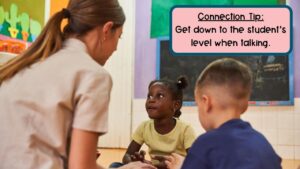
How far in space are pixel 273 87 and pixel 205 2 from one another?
114 cm

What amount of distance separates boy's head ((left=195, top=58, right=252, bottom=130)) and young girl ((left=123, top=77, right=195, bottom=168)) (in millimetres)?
767

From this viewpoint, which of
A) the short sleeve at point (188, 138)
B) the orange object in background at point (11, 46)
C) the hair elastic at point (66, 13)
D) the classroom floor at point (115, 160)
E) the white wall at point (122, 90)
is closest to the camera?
the hair elastic at point (66, 13)

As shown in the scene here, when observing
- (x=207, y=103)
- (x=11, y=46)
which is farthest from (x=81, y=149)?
(x=11, y=46)

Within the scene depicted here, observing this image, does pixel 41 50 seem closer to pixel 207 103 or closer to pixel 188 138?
pixel 207 103

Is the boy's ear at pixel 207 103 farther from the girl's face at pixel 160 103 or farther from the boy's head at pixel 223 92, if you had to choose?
the girl's face at pixel 160 103

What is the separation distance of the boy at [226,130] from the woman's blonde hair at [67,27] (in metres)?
0.30

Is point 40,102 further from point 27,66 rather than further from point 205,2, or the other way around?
point 205,2

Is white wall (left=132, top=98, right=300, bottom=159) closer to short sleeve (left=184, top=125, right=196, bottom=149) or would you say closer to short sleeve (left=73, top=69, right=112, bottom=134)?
short sleeve (left=184, top=125, right=196, bottom=149)

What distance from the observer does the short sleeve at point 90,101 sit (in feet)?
2.71

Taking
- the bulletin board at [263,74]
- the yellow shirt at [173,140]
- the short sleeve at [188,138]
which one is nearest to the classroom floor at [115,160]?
the bulletin board at [263,74]

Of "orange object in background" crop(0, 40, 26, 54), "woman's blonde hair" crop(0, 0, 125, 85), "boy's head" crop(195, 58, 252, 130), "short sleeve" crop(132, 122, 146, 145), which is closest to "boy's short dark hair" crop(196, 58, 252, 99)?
"boy's head" crop(195, 58, 252, 130)

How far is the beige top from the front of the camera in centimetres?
83

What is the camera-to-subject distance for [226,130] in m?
0.95

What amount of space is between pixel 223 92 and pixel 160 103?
93 centimetres
